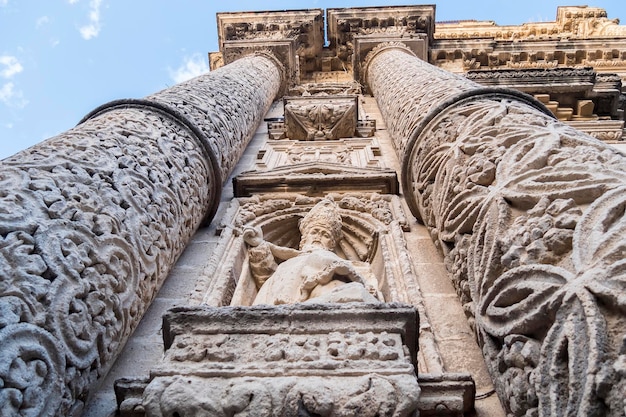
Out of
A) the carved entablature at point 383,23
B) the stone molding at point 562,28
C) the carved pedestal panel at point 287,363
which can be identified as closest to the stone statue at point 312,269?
the carved pedestal panel at point 287,363

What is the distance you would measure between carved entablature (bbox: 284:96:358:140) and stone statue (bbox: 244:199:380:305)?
317 centimetres

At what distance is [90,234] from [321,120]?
538cm

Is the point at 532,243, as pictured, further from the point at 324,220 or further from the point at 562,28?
the point at 562,28

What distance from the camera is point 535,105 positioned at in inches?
209

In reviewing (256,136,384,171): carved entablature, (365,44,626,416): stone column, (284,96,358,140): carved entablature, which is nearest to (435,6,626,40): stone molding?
(284,96,358,140): carved entablature

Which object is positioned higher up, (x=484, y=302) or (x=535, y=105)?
(x=535, y=105)

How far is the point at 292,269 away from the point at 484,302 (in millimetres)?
1259

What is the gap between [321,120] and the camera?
8320mm

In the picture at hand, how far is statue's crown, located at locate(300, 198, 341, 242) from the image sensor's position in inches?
187

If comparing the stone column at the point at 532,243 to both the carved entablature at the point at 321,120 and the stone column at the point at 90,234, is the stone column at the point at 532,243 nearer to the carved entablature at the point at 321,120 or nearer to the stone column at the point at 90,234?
the stone column at the point at 90,234

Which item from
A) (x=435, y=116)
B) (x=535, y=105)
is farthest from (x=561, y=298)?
(x=535, y=105)

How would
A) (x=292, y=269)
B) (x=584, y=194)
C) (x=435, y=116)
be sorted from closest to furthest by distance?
(x=584, y=194) → (x=292, y=269) → (x=435, y=116)

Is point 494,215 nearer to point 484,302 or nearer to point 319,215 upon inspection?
point 484,302

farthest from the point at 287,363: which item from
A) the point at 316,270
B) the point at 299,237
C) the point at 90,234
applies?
the point at 299,237
